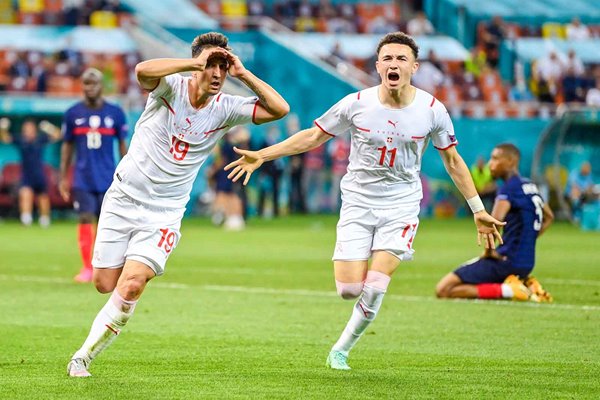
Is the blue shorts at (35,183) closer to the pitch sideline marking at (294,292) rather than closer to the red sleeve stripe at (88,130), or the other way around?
the pitch sideline marking at (294,292)

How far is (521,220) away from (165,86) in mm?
6543

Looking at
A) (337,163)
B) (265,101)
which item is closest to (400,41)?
→ (265,101)

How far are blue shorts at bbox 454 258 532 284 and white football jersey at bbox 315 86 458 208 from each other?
16.2ft

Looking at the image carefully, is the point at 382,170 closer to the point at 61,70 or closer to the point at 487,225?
the point at 487,225

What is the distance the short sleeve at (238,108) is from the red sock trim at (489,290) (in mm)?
6101

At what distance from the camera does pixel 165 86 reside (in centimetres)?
888

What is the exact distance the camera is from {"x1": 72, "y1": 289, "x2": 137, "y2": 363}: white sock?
8805 millimetres

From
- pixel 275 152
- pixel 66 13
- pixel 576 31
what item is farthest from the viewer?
pixel 576 31

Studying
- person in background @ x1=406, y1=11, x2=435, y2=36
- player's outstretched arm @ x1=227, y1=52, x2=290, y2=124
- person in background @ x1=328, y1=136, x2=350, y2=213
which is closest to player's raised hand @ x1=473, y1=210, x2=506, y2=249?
player's outstretched arm @ x1=227, y1=52, x2=290, y2=124

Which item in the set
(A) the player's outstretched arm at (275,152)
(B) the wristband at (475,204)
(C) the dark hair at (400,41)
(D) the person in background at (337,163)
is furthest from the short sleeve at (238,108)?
(D) the person in background at (337,163)

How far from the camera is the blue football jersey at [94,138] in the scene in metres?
16.2

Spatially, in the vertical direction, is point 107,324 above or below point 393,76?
below

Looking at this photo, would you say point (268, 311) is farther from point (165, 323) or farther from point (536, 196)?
point (536, 196)

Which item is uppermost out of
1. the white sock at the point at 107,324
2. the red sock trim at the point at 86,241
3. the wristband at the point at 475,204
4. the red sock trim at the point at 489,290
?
the wristband at the point at 475,204
